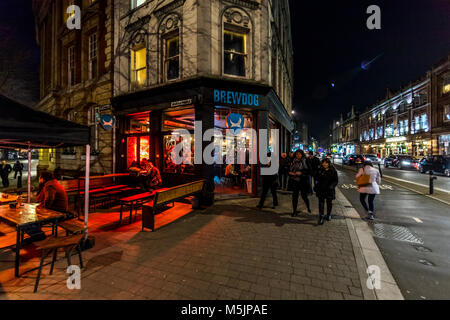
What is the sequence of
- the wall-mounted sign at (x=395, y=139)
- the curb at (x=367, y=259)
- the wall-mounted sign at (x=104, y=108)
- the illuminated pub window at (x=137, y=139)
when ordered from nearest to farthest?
the curb at (x=367, y=259)
the illuminated pub window at (x=137, y=139)
the wall-mounted sign at (x=104, y=108)
the wall-mounted sign at (x=395, y=139)

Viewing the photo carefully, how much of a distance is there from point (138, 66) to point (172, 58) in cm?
251

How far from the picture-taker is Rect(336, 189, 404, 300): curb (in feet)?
9.60

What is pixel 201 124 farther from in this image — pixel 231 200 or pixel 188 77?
pixel 231 200

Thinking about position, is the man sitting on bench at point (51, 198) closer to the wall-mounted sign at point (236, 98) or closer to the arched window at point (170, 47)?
the wall-mounted sign at point (236, 98)

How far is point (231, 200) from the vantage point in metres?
8.64

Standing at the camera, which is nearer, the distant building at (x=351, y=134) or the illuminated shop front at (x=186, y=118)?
the illuminated shop front at (x=186, y=118)

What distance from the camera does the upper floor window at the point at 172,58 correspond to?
9.40 metres

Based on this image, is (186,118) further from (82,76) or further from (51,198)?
(82,76)

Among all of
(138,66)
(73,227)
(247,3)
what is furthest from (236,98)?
(73,227)

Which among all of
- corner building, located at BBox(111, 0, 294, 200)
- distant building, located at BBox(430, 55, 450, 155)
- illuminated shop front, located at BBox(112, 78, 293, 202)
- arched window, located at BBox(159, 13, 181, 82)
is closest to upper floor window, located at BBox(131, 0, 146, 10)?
corner building, located at BBox(111, 0, 294, 200)

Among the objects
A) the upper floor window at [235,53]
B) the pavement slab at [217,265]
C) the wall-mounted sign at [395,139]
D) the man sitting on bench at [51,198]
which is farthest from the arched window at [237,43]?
the wall-mounted sign at [395,139]

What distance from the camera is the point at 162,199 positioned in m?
5.78

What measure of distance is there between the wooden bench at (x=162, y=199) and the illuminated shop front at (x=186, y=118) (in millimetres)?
1115
